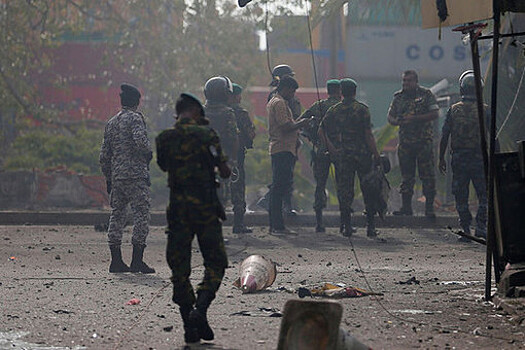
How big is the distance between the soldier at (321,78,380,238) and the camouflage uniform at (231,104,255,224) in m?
1.09

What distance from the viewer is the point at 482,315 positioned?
24.3ft

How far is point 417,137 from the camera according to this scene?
14.9 meters

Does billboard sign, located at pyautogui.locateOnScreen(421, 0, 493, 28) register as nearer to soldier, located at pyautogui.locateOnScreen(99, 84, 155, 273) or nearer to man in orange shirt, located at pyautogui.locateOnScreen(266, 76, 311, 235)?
soldier, located at pyautogui.locateOnScreen(99, 84, 155, 273)

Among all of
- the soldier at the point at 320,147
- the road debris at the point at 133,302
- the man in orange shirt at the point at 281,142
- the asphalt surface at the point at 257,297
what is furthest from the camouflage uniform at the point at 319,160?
the road debris at the point at 133,302

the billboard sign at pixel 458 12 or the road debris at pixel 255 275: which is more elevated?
the billboard sign at pixel 458 12

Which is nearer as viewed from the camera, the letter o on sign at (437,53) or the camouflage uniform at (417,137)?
the camouflage uniform at (417,137)

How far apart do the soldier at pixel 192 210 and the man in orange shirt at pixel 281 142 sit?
743cm

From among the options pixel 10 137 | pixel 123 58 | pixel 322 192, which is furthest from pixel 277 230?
pixel 123 58

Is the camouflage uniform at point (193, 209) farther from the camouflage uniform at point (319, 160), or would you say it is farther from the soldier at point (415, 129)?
the soldier at point (415, 129)

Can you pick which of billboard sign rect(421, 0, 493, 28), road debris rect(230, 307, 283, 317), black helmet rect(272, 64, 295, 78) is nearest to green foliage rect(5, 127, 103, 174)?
black helmet rect(272, 64, 295, 78)

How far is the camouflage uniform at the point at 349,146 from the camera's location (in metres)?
13.5

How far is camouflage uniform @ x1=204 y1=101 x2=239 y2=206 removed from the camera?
44.1 feet

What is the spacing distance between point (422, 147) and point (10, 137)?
12.1m

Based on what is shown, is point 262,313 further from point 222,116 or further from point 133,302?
point 222,116
